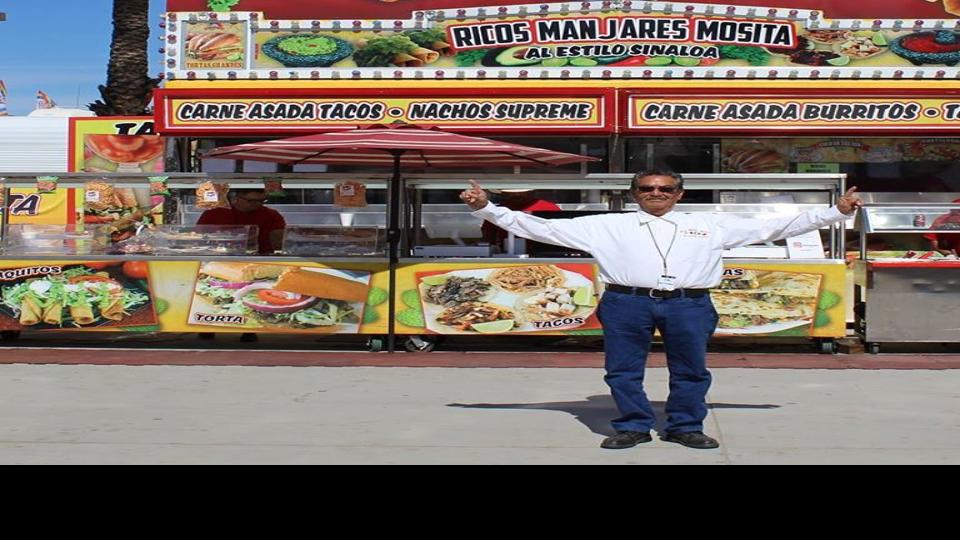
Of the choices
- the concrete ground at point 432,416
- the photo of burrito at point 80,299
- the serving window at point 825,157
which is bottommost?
the concrete ground at point 432,416

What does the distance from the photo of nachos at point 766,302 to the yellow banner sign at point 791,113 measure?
3.35 meters

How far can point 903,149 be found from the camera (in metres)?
15.2

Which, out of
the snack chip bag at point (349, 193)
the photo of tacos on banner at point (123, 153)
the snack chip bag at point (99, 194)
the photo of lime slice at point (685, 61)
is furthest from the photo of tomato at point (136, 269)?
the photo of lime slice at point (685, 61)

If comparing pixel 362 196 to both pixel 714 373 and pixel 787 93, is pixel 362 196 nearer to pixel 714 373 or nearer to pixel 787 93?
pixel 714 373

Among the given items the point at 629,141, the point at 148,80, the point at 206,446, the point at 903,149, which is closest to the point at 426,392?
the point at 206,446

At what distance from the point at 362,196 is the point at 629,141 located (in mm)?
4787

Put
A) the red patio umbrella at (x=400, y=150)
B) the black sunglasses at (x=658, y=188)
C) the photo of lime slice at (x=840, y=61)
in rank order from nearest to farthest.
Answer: the black sunglasses at (x=658, y=188) < the red patio umbrella at (x=400, y=150) < the photo of lime slice at (x=840, y=61)

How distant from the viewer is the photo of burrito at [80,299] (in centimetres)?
1166

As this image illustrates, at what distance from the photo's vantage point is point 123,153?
53.8 ft

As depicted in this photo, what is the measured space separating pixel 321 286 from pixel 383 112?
11.9ft

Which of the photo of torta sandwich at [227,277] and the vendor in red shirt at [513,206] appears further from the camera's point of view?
the vendor in red shirt at [513,206]

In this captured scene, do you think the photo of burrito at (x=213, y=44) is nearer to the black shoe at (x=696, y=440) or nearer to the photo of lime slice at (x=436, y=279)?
the photo of lime slice at (x=436, y=279)

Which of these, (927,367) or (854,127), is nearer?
(927,367)

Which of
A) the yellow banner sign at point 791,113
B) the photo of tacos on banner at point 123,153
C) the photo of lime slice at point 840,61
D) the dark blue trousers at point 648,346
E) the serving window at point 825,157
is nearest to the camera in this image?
the dark blue trousers at point 648,346
